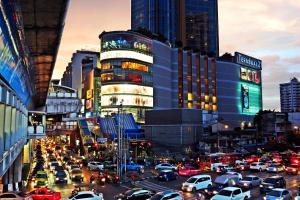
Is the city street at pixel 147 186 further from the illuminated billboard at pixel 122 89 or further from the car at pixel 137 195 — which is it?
the illuminated billboard at pixel 122 89

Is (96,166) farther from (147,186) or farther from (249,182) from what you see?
(249,182)

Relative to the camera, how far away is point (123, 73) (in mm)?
107938

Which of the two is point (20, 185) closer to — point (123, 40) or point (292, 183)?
point (292, 183)

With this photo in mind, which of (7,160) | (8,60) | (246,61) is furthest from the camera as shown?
(246,61)

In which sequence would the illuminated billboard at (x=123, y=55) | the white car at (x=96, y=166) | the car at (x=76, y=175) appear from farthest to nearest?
the illuminated billboard at (x=123, y=55)
the white car at (x=96, y=166)
the car at (x=76, y=175)

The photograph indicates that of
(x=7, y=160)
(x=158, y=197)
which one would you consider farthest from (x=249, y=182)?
(x=7, y=160)

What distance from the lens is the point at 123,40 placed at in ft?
353

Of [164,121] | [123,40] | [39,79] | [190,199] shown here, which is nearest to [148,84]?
[123,40]

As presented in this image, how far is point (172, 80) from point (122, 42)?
28815 millimetres

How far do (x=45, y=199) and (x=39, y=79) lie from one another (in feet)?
57.0

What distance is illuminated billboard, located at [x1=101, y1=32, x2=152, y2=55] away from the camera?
107812 mm

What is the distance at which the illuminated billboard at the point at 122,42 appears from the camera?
10781cm

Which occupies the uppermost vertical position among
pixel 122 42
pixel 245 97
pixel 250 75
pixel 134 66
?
pixel 122 42

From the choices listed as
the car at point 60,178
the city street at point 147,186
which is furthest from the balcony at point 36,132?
the car at point 60,178
